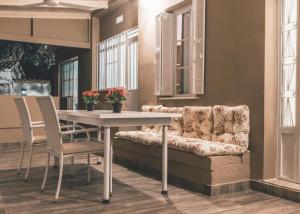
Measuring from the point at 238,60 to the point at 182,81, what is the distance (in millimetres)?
1430

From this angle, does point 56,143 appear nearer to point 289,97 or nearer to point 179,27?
point 289,97

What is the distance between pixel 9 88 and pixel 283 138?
31.2ft

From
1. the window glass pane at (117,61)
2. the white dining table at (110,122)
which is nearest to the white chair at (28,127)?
the white dining table at (110,122)

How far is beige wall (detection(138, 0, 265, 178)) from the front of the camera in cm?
359

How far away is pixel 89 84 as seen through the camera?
26.8ft

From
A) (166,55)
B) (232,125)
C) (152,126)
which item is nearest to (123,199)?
(232,125)

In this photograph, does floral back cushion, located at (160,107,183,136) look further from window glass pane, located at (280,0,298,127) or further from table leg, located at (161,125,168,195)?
window glass pane, located at (280,0,298,127)

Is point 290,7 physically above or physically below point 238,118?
above

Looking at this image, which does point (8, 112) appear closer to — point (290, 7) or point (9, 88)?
point (9, 88)

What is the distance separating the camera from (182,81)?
205 inches

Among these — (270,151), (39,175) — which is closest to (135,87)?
(39,175)

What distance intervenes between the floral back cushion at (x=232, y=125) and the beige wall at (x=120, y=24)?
3.13 meters

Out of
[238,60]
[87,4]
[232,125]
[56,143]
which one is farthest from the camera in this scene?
[87,4]

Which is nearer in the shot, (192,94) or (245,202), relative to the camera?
(245,202)
